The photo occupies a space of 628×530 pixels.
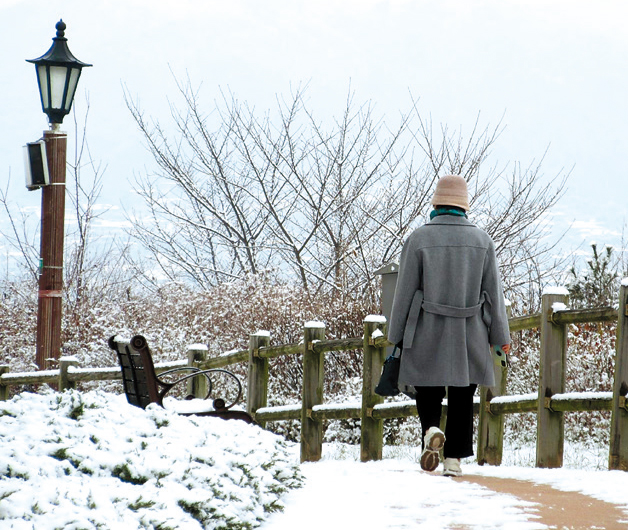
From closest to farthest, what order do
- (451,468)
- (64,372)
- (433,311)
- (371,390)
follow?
1. (451,468)
2. (433,311)
3. (371,390)
4. (64,372)

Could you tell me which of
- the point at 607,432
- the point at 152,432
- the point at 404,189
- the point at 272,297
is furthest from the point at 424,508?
the point at 404,189

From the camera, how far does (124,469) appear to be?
12.0 ft

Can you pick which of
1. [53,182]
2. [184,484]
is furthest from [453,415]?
[53,182]

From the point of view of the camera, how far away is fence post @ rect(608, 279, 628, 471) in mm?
5914

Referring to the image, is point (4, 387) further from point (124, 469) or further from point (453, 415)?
point (124, 469)

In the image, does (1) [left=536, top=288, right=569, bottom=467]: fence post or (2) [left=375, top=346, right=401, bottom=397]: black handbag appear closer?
(2) [left=375, top=346, right=401, bottom=397]: black handbag

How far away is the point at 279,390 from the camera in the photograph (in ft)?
34.0

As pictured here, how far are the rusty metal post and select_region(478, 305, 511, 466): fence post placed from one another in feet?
13.4

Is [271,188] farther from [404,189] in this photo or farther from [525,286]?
[525,286]

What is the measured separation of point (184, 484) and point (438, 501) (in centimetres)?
141

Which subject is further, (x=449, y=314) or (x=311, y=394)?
(x=311, y=394)

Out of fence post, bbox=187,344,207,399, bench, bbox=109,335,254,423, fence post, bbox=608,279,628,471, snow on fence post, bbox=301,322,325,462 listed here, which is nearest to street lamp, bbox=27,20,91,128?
fence post, bbox=187,344,207,399

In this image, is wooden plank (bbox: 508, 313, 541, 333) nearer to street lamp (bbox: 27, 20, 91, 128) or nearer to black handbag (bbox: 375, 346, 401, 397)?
black handbag (bbox: 375, 346, 401, 397)

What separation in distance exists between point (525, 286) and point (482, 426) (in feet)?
29.5
